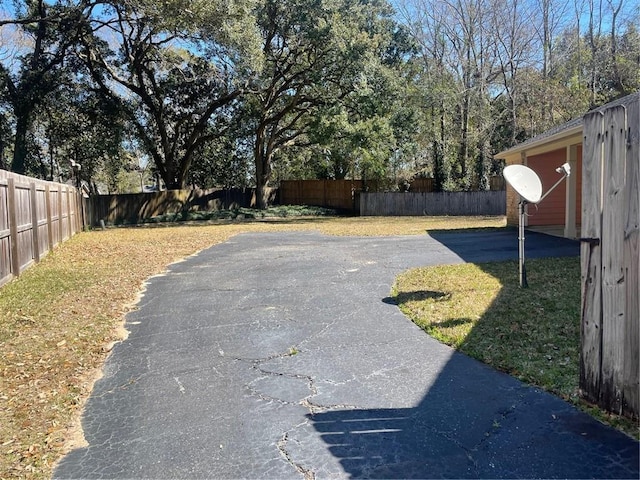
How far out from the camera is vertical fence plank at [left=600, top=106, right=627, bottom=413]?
2621mm

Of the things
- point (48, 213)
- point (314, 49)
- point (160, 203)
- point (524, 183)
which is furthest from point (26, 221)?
point (160, 203)

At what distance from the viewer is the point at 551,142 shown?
11.2 metres

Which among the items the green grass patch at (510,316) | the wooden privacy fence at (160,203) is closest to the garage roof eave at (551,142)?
the green grass patch at (510,316)

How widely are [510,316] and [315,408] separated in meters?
2.85

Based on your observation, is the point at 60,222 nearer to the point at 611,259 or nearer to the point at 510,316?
the point at 510,316

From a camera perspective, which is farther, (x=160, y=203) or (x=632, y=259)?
(x=160, y=203)

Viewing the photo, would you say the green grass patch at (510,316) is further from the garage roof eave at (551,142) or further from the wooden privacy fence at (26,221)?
the wooden privacy fence at (26,221)

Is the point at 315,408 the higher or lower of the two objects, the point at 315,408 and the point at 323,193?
the lower

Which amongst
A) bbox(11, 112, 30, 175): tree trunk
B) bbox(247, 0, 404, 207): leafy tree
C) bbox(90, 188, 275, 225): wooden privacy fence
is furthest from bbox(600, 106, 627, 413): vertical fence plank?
bbox(11, 112, 30, 175): tree trunk

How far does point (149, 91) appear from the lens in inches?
919

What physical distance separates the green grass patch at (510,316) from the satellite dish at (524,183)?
1232mm

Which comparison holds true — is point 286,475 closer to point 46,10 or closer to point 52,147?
point 46,10

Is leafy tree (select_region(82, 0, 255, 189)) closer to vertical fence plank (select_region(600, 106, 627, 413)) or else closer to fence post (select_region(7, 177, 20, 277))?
fence post (select_region(7, 177, 20, 277))

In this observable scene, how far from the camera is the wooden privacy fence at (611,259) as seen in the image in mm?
2562
